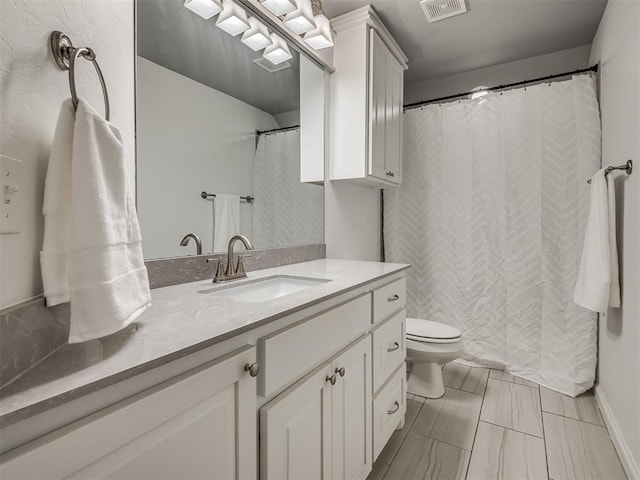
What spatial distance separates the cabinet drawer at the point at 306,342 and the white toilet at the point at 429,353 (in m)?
0.87

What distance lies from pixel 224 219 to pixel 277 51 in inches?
37.9

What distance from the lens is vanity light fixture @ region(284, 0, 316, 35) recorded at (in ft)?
5.35

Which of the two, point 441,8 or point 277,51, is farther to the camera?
point 441,8

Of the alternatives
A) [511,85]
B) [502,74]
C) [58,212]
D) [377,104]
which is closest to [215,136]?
[58,212]

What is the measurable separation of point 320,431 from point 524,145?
2213 millimetres

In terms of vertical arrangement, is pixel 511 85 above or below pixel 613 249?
above

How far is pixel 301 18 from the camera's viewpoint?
167 centimetres

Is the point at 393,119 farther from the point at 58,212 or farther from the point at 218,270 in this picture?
the point at 58,212

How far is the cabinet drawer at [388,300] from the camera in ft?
4.49

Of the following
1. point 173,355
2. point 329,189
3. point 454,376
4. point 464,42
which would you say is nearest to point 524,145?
point 464,42

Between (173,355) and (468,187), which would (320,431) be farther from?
(468,187)

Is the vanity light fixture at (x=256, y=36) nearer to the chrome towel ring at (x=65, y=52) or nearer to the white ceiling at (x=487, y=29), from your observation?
the white ceiling at (x=487, y=29)

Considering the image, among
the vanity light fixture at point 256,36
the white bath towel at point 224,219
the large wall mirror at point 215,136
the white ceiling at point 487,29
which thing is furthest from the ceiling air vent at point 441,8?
the white bath towel at point 224,219

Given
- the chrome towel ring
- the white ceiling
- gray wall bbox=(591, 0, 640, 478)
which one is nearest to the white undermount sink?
the chrome towel ring
